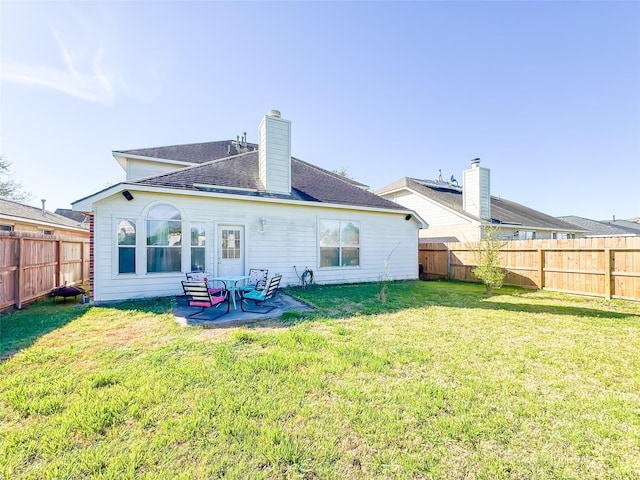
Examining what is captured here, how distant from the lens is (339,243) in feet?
37.3

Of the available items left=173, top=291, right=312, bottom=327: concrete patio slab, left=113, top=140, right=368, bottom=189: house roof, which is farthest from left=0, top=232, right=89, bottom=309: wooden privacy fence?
left=113, top=140, right=368, bottom=189: house roof

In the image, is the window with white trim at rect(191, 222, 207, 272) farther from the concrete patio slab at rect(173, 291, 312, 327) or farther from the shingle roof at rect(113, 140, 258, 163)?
the shingle roof at rect(113, 140, 258, 163)

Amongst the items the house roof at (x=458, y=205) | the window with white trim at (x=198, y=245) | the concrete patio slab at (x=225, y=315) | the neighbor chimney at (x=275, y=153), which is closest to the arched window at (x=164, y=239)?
the window with white trim at (x=198, y=245)

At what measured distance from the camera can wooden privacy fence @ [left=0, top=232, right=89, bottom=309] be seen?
6.77 m

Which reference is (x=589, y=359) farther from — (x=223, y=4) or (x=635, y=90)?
(x=635, y=90)

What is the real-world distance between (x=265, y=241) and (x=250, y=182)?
229cm

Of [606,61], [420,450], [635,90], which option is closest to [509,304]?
[420,450]

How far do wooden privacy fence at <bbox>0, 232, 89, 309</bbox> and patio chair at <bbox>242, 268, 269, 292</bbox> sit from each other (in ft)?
18.5

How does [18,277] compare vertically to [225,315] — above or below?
above

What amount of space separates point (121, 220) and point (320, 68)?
403 inches

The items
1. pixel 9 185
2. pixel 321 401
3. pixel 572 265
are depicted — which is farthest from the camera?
pixel 9 185

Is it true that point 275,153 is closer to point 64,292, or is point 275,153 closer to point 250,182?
point 250,182

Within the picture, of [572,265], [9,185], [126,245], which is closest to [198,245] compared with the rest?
[126,245]

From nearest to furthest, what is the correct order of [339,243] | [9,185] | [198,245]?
[198,245], [339,243], [9,185]
